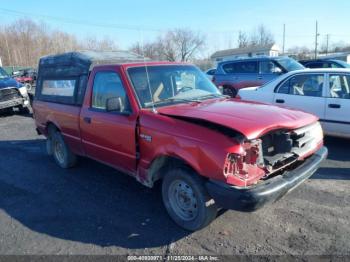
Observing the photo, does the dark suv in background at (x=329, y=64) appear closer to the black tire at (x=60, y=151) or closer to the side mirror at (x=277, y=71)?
the side mirror at (x=277, y=71)

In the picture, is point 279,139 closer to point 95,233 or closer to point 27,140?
point 95,233

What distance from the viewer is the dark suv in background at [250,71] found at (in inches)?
461

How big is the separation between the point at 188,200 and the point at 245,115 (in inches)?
46.0

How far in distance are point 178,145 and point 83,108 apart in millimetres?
2135

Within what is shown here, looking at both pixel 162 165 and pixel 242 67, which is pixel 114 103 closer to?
pixel 162 165

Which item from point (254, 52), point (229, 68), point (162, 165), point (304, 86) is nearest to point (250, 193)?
point (162, 165)

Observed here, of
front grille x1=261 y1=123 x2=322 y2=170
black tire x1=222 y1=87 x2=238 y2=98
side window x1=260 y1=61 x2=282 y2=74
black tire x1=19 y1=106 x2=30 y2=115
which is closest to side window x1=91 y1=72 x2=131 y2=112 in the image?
front grille x1=261 y1=123 x2=322 y2=170

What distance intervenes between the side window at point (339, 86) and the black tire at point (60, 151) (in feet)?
17.2

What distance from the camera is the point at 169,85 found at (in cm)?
446

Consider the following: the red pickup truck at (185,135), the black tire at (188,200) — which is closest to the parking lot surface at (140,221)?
the black tire at (188,200)

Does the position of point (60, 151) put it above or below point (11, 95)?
below

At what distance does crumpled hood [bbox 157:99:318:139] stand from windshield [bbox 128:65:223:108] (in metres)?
0.25

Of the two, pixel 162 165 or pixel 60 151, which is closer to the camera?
pixel 162 165

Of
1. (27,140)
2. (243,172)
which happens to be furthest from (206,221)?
(27,140)
